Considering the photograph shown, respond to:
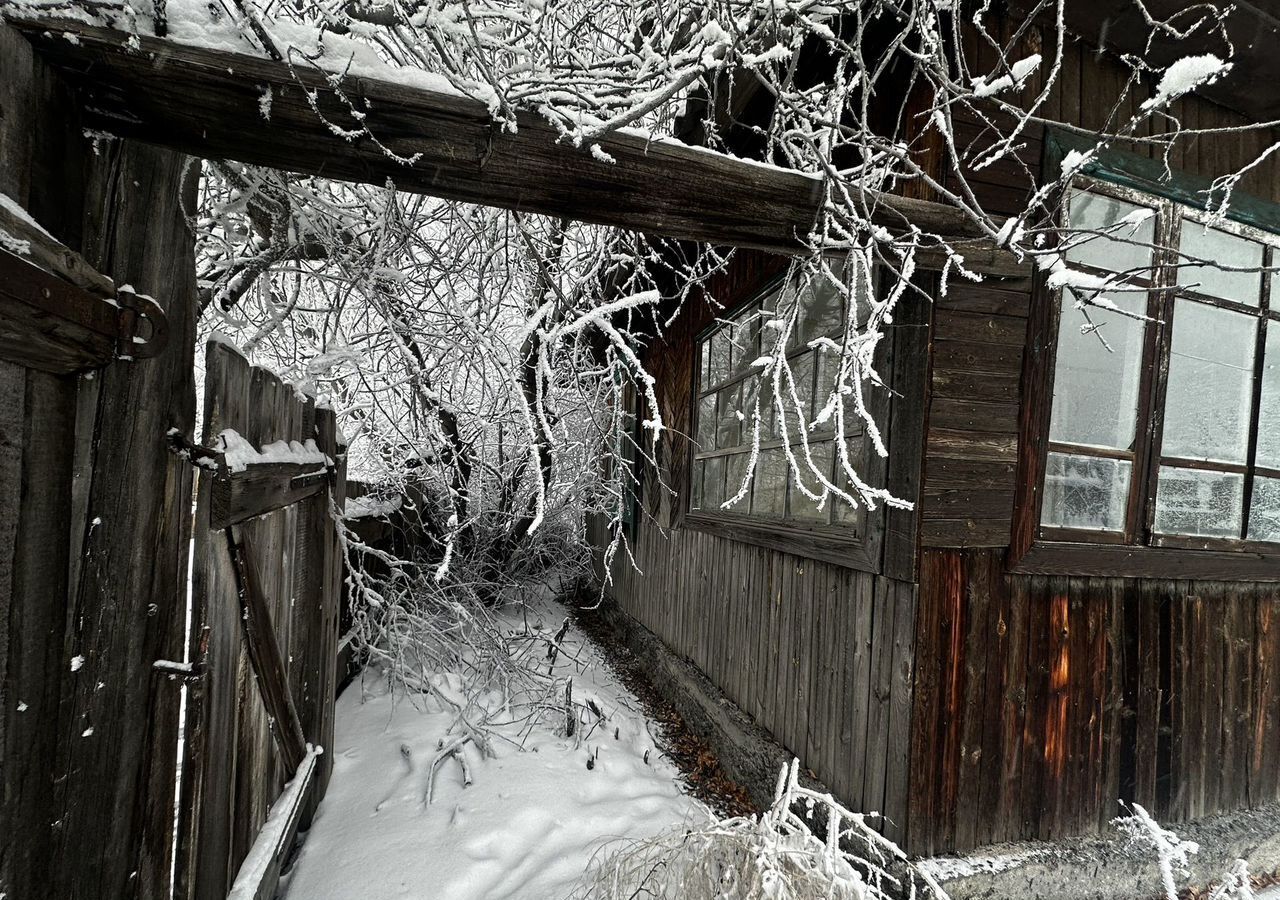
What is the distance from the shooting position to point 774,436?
3.47m

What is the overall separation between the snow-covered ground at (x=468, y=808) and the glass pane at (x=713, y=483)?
1654mm

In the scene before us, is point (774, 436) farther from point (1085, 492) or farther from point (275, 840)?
point (275, 840)

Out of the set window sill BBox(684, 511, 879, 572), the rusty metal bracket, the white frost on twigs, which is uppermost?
the white frost on twigs

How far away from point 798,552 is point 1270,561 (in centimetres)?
225

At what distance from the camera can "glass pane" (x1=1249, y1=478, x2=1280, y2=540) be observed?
285 centimetres

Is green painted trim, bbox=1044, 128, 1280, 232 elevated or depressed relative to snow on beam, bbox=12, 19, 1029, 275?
elevated

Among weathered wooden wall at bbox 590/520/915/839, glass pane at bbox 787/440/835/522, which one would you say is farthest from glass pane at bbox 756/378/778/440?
weathered wooden wall at bbox 590/520/915/839

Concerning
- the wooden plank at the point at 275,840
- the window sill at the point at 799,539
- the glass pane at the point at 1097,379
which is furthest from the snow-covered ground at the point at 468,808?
the glass pane at the point at 1097,379

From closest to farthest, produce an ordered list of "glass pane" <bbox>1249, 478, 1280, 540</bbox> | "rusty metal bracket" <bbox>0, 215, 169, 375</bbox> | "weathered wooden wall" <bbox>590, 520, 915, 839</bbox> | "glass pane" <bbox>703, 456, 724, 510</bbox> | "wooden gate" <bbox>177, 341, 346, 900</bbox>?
1. "rusty metal bracket" <bbox>0, 215, 169, 375</bbox>
2. "wooden gate" <bbox>177, 341, 346, 900</bbox>
3. "weathered wooden wall" <bbox>590, 520, 915, 839</bbox>
4. "glass pane" <bbox>1249, 478, 1280, 540</bbox>
5. "glass pane" <bbox>703, 456, 724, 510</bbox>

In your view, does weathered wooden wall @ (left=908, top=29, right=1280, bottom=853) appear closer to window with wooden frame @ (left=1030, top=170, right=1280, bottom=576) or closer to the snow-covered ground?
window with wooden frame @ (left=1030, top=170, right=1280, bottom=576)

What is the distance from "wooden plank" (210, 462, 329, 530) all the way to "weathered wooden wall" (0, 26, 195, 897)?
5.1 inches

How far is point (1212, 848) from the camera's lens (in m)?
2.70

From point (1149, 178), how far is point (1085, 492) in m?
1.39

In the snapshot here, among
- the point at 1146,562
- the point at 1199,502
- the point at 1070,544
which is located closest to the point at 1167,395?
the point at 1199,502
